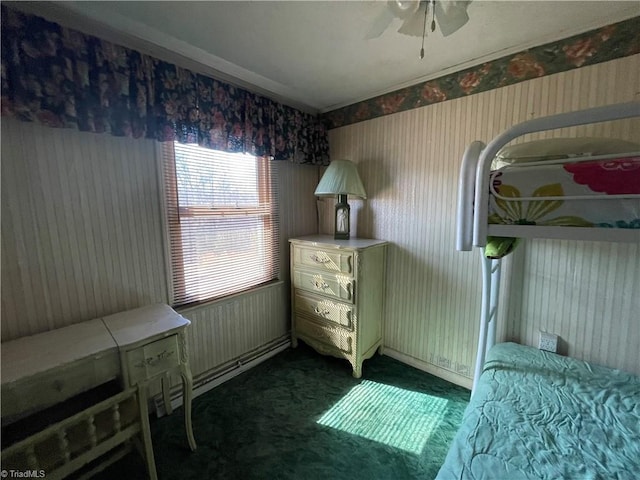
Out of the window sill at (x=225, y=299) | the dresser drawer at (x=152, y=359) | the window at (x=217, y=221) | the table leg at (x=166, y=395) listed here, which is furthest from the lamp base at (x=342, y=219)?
the table leg at (x=166, y=395)

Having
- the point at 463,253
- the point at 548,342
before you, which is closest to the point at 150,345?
the point at 463,253

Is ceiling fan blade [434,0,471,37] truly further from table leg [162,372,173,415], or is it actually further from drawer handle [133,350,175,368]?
table leg [162,372,173,415]

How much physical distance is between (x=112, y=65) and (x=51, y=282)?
45.0 inches

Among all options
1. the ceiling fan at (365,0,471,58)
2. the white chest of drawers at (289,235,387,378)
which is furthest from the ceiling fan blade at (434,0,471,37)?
the white chest of drawers at (289,235,387,378)

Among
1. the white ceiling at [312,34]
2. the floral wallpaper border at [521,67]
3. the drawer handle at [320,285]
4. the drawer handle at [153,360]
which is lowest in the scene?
the drawer handle at [153,360]

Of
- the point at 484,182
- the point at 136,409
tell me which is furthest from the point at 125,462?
the point at 484,182

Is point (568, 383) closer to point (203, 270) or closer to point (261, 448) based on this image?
point (261, 448)

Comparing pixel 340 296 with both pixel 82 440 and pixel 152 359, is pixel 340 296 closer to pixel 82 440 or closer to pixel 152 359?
pixel 152 359

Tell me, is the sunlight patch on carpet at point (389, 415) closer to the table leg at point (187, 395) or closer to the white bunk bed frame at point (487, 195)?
the table leg at point (187, 395)

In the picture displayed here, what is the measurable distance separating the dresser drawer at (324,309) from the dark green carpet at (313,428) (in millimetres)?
418

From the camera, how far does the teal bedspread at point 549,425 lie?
834mm

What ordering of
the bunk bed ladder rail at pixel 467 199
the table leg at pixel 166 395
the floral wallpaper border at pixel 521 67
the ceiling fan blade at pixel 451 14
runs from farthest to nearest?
1. the table leg at pixel 166 395
2. the floral wallpaper border at pixel 521 67
3. the bunk bed ladder rail at pixel 467 199
4. the ceiling fan blade at pixel 451 14

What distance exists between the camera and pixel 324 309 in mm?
2139

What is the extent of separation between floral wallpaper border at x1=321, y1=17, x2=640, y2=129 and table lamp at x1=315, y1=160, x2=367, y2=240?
520mm
